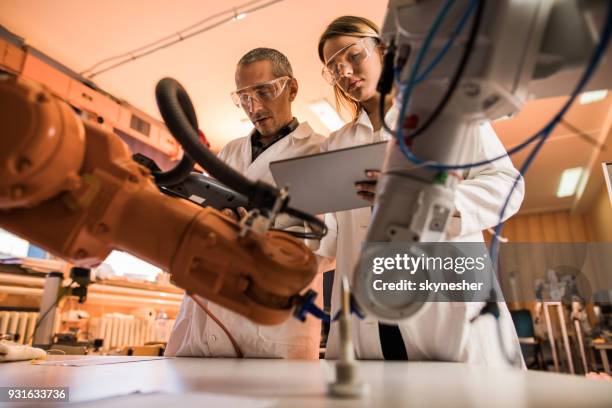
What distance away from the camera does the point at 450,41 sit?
0.47 metres

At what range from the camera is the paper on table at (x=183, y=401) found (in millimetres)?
400

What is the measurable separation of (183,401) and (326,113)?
399 centimetres

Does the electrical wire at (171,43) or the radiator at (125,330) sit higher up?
the electrical wire at (171,43)

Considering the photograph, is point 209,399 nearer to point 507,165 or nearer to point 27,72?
point 507,165

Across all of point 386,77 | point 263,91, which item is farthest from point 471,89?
point 263,91

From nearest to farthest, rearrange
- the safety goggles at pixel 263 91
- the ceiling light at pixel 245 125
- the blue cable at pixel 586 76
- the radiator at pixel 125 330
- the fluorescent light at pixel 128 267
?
the blue cable at pixel 586 76
the safety goggles at pixel 263 91
the radiator at pixel 125 330
the fluorescent light at pixel 128 267
the ceiling light at pixel 245 125

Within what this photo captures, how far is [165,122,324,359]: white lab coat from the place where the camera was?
113cm

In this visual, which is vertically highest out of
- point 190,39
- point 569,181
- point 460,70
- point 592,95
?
point 190,39

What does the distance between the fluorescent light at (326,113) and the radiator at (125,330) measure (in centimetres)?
264

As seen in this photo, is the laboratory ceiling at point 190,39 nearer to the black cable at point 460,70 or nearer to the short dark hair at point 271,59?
the short dark hair at point 271,59

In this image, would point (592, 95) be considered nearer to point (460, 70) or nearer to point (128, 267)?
point (460, 70)

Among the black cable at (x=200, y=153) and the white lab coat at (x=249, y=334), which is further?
the white lab coat at (x=249, y=334)

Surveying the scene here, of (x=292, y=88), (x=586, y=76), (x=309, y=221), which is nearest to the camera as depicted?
(x=586, y=76)

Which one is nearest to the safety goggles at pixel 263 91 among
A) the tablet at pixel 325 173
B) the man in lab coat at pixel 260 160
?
the man in lab coat at pixel 260 160
